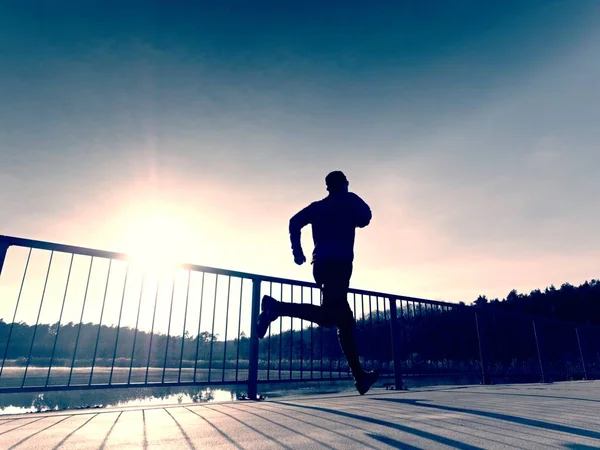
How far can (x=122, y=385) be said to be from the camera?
11.2 feet

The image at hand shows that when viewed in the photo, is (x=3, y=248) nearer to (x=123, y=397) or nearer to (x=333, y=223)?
(x=333, y=223)

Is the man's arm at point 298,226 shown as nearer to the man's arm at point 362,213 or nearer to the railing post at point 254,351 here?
the man's arm at point 362,213

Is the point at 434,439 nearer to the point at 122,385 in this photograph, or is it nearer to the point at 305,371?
the point at 122,385

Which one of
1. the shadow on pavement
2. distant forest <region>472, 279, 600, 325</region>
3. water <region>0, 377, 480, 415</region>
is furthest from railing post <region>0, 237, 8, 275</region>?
distant forest <region>472, 279, 600, 325</region>

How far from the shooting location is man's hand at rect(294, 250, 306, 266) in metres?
3.12

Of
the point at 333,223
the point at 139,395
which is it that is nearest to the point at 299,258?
the point at 333,223

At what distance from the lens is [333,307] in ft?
9.66

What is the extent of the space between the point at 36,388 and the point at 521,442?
3537mm

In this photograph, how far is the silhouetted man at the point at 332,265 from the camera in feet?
9.64

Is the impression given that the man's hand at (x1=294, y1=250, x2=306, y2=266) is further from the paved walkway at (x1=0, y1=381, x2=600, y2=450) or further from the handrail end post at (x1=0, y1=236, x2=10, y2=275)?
the handrail end post at (x1=0, y1=236, x2=10, y2=275)

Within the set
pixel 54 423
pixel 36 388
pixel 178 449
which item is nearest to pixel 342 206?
pixel 178 449

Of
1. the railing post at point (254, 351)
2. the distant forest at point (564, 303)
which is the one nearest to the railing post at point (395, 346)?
the railing post at point (254, 351)

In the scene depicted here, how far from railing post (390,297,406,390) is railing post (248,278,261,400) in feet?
7.15

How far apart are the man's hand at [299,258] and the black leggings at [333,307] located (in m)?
0.13
